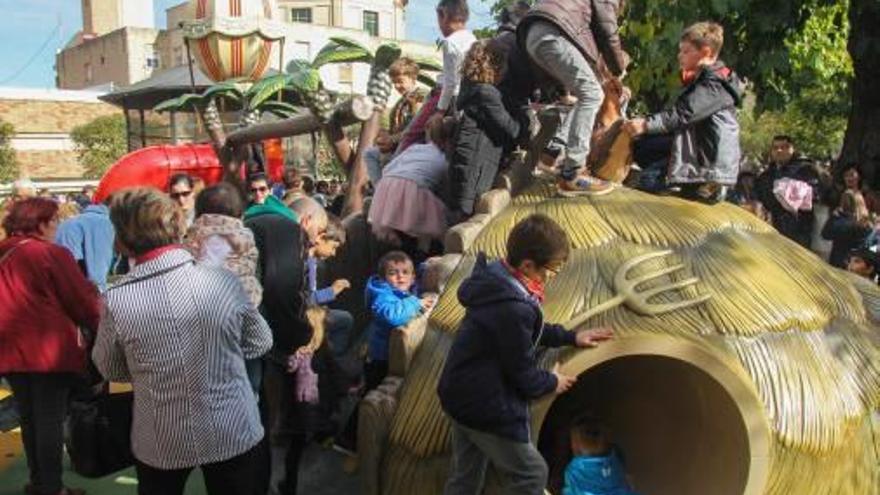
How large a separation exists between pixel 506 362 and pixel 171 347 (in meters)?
1.08

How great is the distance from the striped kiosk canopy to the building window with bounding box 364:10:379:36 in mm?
43745

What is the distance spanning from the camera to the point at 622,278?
11.4 ft

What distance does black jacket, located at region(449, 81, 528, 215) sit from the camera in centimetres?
430

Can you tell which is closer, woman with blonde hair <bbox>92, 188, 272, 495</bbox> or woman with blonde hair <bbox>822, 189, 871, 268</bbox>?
woman with blonde hair <bbox>92, 188, 272, 495</bbox>

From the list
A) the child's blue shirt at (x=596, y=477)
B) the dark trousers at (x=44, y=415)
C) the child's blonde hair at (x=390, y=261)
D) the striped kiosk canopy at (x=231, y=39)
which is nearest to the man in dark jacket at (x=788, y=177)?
the child's blonde hair at (x=390, y=261)

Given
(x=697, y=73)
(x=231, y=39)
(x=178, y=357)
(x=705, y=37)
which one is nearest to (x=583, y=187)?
(x=697, y=73)

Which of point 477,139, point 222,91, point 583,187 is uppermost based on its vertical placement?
point 222,91

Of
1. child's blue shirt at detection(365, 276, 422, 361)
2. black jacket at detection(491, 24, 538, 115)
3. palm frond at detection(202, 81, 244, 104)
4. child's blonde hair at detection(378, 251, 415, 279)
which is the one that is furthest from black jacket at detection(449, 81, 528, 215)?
palm frond at detection(202, 81, 244, 104)

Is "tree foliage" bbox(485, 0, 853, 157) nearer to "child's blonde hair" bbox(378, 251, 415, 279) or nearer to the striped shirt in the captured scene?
"child's blonde hair" bbox(378, 251, 415, 279)

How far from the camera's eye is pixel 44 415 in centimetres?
453

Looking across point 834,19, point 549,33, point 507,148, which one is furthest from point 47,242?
point 834,19

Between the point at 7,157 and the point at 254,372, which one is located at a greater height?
the point at 7,157

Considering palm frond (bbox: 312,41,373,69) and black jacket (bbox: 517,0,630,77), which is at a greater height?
palm frond (bbox: 312,41,373,69)

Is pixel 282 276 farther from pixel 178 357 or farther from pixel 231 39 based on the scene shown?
pixel 231 39
